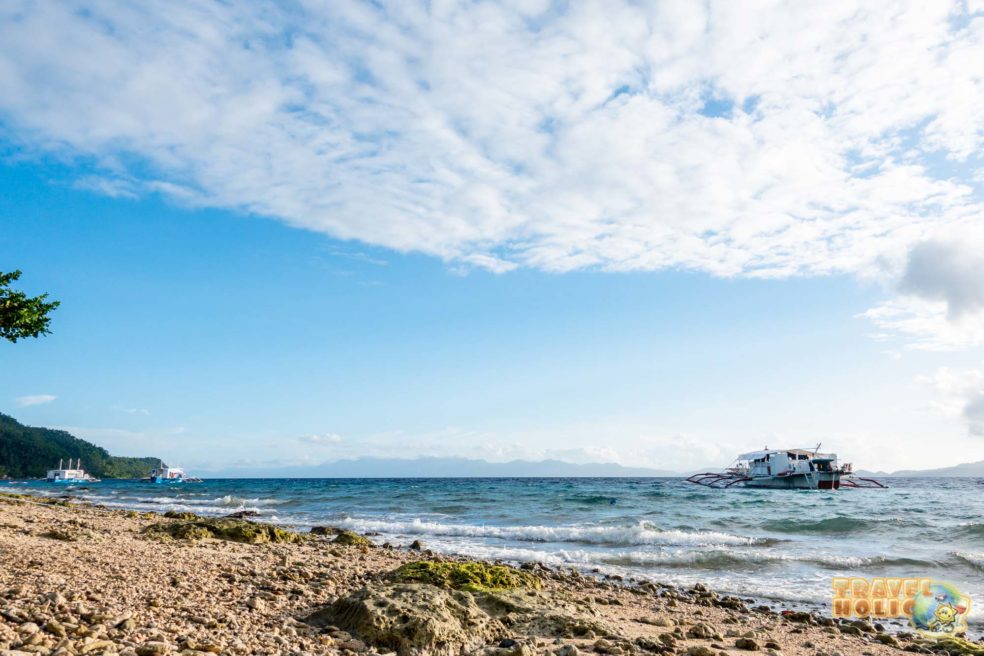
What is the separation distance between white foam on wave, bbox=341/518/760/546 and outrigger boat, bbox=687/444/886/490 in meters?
62.6

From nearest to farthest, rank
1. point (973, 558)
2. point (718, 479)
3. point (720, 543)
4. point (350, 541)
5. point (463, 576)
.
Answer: point (463, 576) < point (973, 558) < point (350, 541) < point (720, 543) < point (718, 479)

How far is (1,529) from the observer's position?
11.9 m

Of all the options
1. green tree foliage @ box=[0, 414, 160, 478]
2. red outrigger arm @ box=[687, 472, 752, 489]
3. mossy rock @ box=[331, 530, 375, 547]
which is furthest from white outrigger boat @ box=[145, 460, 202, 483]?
mossy rock @ box=[331, 530, 375, 547]

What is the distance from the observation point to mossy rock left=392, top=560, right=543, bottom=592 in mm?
8500

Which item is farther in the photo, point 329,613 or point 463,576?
point 463,576

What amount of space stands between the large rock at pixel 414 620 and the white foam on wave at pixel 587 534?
53.1 ft

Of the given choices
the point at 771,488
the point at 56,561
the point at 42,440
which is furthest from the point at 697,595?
the point at 42,440

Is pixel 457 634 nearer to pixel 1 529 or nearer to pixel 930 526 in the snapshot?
pixel 1 529

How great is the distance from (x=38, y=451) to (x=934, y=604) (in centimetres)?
20063

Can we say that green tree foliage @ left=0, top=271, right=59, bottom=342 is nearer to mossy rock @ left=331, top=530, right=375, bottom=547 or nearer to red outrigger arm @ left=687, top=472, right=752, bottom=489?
mossy rock @ left=331, top=530, right=375, bottom=547

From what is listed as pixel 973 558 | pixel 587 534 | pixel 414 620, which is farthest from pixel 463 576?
pixel 973 558

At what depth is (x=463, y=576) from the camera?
28.5ft

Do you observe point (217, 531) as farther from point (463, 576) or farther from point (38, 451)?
point (38, 451)

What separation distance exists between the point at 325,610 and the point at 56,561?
4288mm
